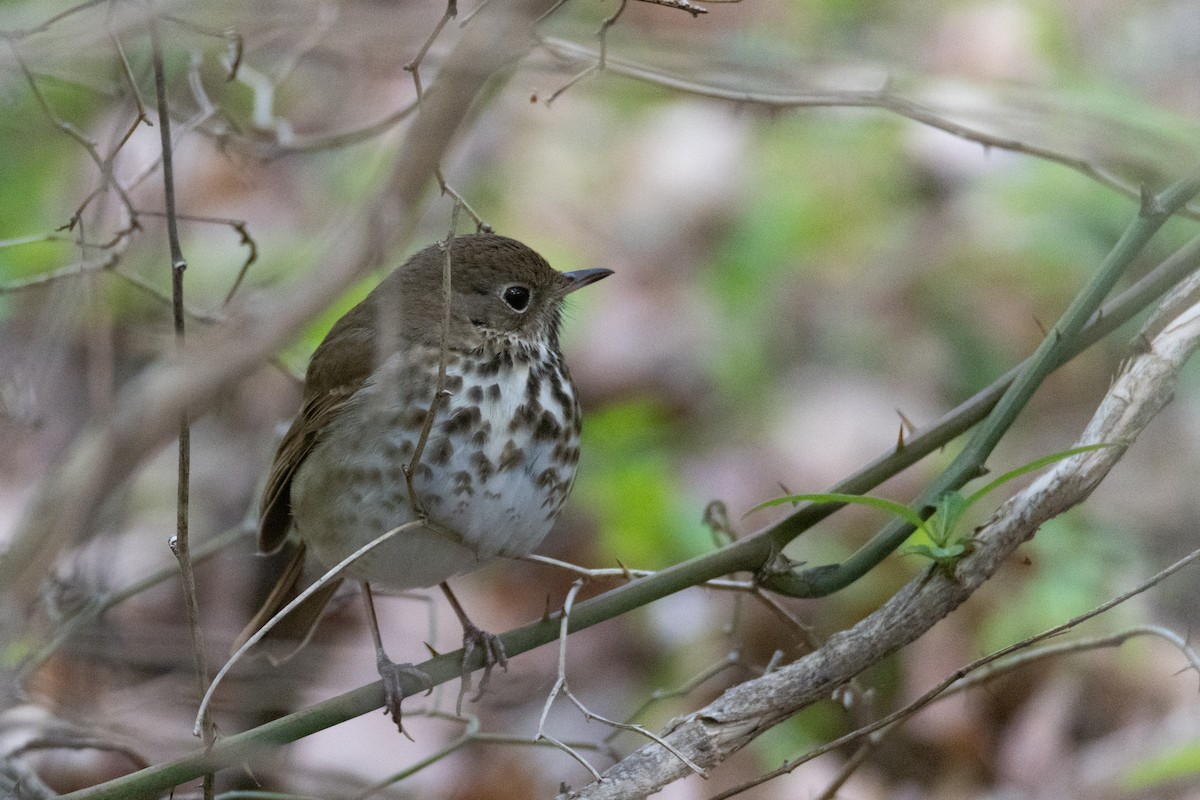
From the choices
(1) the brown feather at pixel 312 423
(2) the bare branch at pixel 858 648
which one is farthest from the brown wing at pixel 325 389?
(2) the bare branch at pixel 858 648

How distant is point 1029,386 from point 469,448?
0.78 m

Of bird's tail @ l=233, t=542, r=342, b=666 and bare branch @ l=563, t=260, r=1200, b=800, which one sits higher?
bare branch @ l=563, t=260, r=1200, b=800

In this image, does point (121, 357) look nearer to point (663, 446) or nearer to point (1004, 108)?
point (663, 446)

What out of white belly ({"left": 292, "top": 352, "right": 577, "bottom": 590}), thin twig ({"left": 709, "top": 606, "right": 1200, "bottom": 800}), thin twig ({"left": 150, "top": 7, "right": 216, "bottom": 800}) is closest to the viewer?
thin twig ({"left": 150, "top": 7, "right": 216, "bottom": 800})

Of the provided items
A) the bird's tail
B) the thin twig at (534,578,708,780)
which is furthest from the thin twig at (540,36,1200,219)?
the bird's tail

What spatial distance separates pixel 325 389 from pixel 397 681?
20.3 inches

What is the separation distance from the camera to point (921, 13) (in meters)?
5.22

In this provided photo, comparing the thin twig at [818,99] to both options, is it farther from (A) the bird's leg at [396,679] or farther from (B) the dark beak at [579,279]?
(A) the bird's leg at [396,679]

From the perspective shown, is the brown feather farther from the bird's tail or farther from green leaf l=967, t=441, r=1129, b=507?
green leaf l=967, t=441, r=1129, b=507

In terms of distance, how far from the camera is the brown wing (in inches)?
90.7

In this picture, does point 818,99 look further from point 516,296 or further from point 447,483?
point 447,483

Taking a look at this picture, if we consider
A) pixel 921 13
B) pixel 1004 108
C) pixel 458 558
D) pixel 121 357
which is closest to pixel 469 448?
pixel 458 558

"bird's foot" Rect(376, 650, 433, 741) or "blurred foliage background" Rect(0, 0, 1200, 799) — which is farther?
"blurred foliage background" Rect(0, 0, 1200, 799)

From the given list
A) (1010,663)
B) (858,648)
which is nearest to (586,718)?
(858,648)
